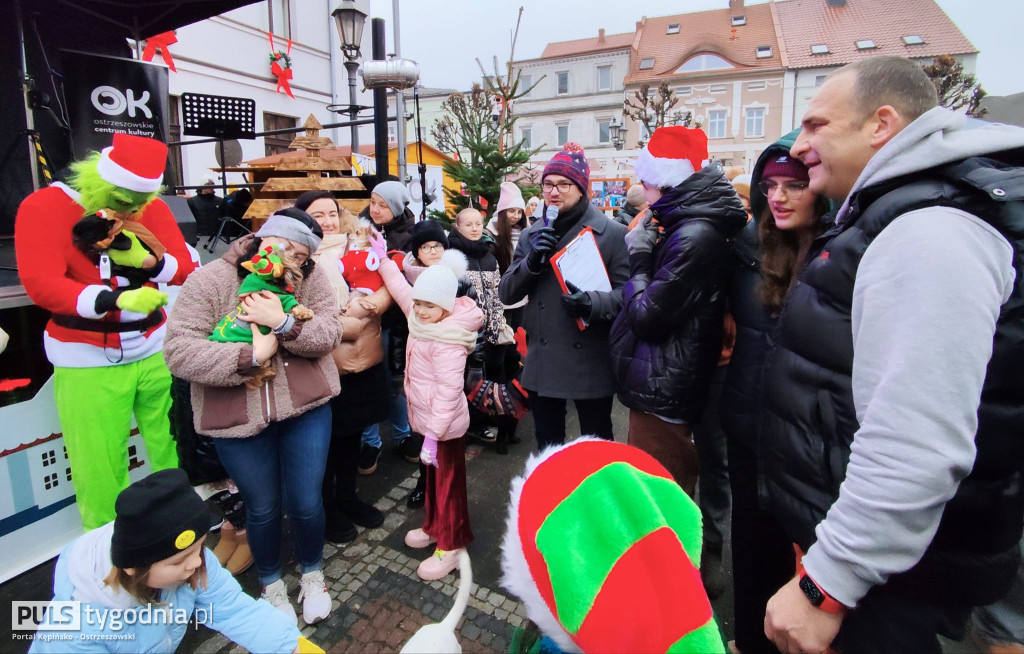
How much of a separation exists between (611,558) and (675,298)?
1.45 metres

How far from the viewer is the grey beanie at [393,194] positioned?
3832 mm

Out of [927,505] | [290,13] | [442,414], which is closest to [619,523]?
[927,505]

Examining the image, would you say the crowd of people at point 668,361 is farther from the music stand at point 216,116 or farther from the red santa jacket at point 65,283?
the music stand at point 216,116

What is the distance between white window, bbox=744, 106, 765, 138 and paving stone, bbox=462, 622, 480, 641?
3768 cm

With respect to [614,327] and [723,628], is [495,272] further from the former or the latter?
[723,628]

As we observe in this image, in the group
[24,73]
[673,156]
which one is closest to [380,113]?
[24,73]

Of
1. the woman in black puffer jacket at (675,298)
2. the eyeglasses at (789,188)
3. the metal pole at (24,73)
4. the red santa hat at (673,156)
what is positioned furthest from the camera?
the metal pole at (24,73)

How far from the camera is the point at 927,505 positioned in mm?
986

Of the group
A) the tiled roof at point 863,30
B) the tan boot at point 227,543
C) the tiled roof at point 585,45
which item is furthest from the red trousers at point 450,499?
the tiled roof at point 585,45

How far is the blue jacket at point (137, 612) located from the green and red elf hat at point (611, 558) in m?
1.16

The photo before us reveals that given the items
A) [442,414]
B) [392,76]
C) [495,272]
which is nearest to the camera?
[442,414]

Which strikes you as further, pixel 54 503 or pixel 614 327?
pixel 54 503

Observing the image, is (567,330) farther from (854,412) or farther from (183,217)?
(183,217)

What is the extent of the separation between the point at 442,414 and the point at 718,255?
156cm
